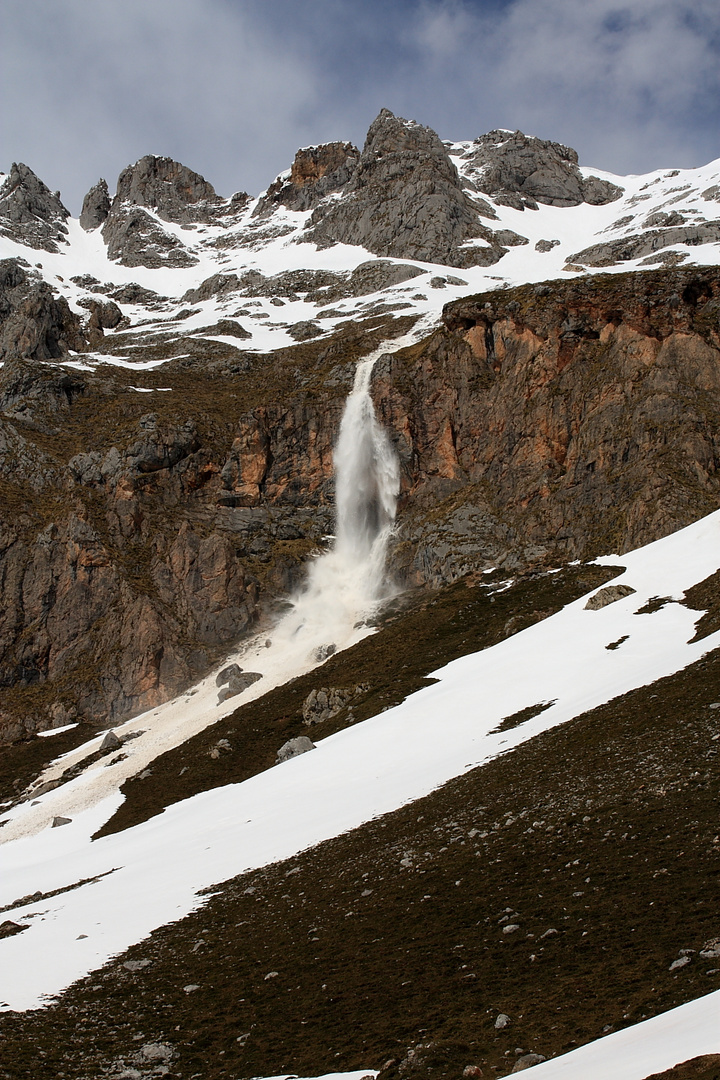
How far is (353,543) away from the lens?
307 ft

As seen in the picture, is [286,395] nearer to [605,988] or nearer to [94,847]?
[94,847]

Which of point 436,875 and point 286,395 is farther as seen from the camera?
point 286,395

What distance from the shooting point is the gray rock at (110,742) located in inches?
2660

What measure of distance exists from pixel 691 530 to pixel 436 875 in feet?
145

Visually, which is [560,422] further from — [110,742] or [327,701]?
[110,742]

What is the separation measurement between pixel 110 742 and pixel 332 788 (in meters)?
40.4

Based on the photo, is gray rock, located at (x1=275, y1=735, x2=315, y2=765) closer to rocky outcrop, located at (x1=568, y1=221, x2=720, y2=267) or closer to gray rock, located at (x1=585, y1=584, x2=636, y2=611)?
gray rock, located at (x1=585, y1=584, x2=636, y2=611)

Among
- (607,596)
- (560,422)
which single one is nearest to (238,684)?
(607,596)

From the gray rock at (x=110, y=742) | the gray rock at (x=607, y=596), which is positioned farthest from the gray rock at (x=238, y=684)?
the gray rock at (x=607, y=596)

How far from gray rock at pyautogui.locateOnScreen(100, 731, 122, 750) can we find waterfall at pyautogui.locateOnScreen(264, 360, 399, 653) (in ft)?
65.1

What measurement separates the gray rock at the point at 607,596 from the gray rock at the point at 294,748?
70.3 feet

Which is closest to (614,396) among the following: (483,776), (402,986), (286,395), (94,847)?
(286,395)

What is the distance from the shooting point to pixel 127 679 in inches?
3167

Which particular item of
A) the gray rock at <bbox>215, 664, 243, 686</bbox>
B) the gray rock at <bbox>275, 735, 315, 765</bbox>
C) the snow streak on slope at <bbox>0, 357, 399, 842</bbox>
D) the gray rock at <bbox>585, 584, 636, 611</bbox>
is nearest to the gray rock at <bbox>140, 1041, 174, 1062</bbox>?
the gray rock at <bbox>275, 735, 315, 765</bbox>
